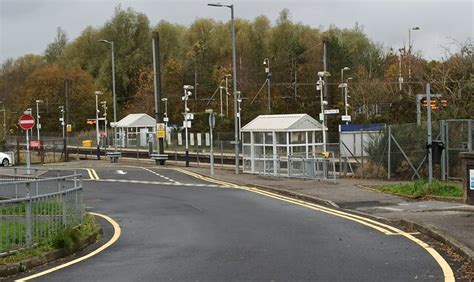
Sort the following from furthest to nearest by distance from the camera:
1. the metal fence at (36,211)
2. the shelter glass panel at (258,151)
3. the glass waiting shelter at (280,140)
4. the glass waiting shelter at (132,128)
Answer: the glass waiting shelter at (132,128)
the shelter glass panel at (258,151)
the glass waiting shelter at (280,140)
the metal fence at (36,211)

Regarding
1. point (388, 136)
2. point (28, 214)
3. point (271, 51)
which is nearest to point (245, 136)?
point (388, 136)

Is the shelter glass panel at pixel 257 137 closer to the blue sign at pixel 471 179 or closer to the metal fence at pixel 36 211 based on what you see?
the blue sign at pixel 471 179

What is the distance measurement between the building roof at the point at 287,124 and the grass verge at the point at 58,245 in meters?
20.2

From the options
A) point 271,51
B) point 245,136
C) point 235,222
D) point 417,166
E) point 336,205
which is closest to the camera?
point 235,222

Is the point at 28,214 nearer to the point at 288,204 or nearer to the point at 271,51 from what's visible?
the point at 288,204

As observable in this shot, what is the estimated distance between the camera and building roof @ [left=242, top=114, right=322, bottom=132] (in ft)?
104

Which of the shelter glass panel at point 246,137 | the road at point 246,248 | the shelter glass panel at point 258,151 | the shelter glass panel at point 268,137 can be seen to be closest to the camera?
the road at point 246,248

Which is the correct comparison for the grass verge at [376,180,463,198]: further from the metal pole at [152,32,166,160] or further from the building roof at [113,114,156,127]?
the building roof at [113,114,156,127]

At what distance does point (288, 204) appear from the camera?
→ 18.7 metres

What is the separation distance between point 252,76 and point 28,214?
7789cm

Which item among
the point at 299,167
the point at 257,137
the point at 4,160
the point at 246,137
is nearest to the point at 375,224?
the point at 299,167

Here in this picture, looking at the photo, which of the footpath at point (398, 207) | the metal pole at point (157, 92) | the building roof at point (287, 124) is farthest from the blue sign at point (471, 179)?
the metal pole at point (157, 92)

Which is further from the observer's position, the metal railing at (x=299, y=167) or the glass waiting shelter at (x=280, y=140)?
the glass waiting shelter at (x=280, y=140)

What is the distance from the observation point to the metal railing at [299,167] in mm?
26844
